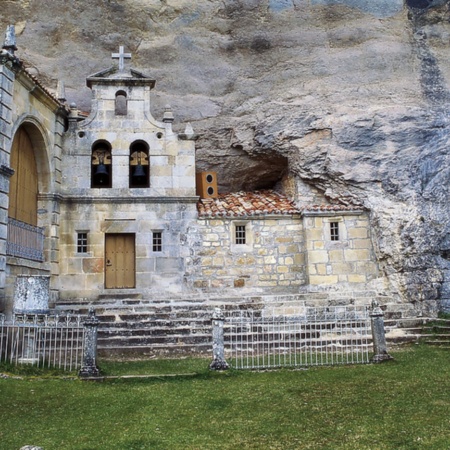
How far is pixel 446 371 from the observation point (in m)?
11.6

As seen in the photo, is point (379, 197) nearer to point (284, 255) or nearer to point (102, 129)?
point (284, 255)

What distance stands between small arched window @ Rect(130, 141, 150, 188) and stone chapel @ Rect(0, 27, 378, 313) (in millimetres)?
42

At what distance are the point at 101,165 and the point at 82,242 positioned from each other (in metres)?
2.82

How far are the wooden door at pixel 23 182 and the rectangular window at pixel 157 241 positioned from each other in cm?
399

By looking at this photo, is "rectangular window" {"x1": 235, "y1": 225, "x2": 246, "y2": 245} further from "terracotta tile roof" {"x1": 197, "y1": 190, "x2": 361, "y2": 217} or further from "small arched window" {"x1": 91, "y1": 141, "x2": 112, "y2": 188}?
"small arched window" {"x1": 91, "y1": 141, "x2": 112, "y2": 188}

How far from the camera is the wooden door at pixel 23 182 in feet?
54.7

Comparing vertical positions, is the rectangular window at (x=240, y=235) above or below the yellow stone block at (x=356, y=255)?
above

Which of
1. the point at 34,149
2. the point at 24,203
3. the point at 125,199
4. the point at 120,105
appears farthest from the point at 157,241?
the point at 120,105

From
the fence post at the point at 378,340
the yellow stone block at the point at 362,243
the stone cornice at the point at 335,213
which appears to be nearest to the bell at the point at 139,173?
the stone cornice at the point at 335,213

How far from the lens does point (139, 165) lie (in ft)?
64.2

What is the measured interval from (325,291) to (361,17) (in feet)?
41.9

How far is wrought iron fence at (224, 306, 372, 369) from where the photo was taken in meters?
13.9

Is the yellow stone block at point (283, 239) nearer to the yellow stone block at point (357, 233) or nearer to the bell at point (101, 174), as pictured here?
the yellow stone block at point (357, 233)

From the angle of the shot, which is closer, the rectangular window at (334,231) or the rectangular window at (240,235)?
the rectangular window at (334,231)
